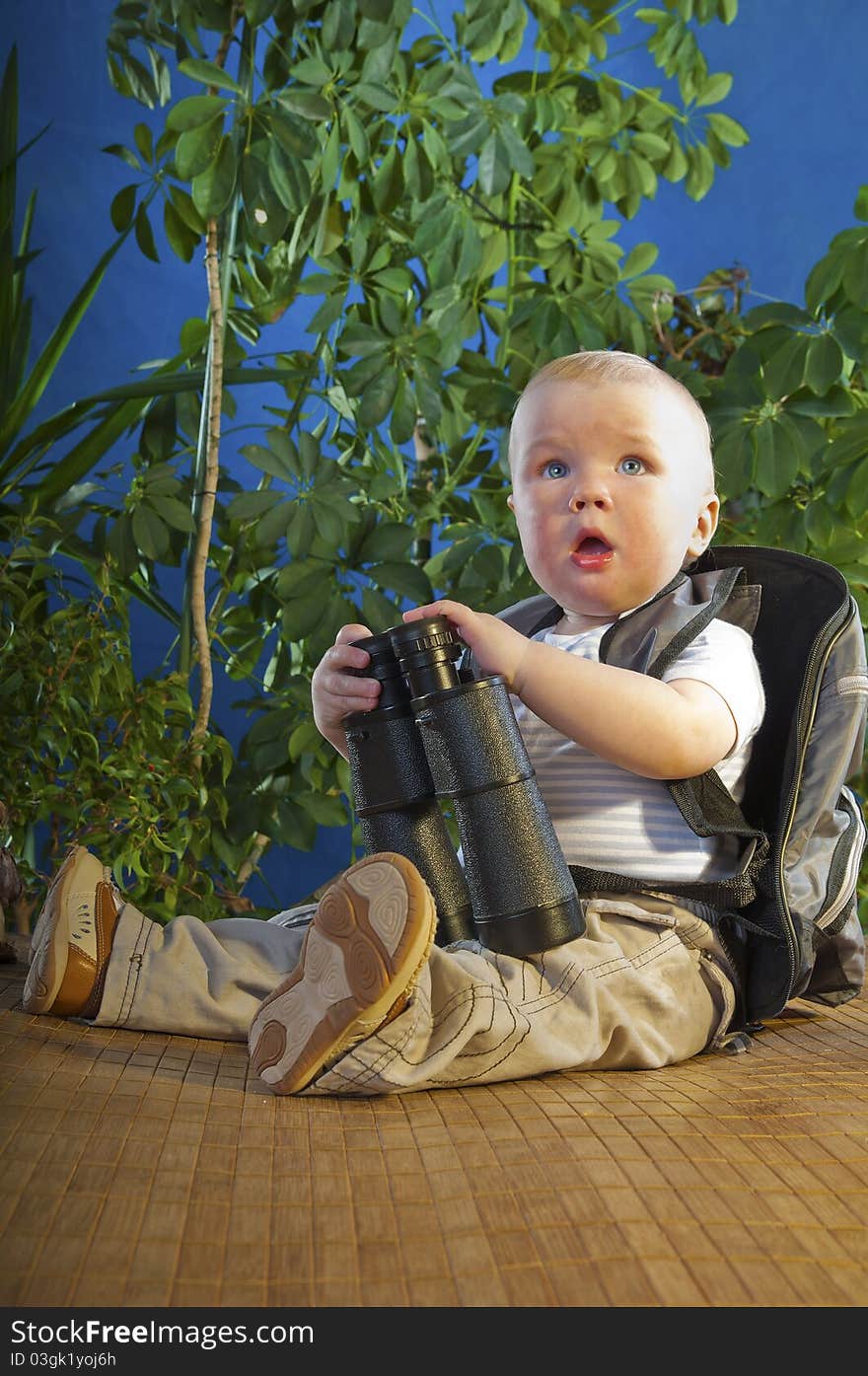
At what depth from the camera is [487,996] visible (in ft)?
2.73

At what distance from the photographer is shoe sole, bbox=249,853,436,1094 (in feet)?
2.42

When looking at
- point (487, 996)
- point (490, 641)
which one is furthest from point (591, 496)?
point (487, 996)

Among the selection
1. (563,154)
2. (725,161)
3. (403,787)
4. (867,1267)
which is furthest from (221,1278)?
(725,161)

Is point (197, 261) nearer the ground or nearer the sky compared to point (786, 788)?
nearer the sky

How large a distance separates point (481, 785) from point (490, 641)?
0.12 metres

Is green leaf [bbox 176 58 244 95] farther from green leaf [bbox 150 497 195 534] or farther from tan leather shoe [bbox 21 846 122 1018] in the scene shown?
tan leather shoe [bbox 21 846 122 1018]

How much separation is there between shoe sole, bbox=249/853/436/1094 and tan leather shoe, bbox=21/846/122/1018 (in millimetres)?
170

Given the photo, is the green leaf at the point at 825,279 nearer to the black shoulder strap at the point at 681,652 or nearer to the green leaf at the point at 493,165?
the green leaf at the point at 493,165

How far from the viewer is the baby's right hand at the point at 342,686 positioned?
933 mm

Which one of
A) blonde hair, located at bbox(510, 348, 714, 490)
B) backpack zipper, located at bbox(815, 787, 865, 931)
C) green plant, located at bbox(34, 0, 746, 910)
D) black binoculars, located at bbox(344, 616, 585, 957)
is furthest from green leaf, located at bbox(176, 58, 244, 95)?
backpack zipper, located at bbox(815, 787, 865, 931)

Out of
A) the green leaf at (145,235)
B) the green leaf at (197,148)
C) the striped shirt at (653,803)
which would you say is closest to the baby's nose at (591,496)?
the striped shirt at (653,803)

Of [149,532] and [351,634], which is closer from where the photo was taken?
[351,634]

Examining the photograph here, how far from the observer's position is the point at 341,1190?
615mm

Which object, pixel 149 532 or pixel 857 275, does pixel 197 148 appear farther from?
pixel 857 275
